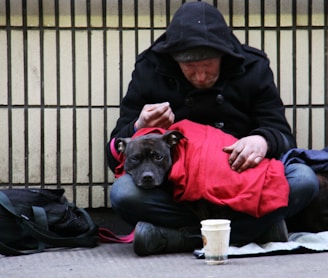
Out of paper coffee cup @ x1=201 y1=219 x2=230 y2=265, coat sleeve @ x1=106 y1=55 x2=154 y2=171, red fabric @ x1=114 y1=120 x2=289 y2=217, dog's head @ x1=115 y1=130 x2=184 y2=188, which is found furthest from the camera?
coat sleeve @ x1=106 y1=55 x2=154 y2=171

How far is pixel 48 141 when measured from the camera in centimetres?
572

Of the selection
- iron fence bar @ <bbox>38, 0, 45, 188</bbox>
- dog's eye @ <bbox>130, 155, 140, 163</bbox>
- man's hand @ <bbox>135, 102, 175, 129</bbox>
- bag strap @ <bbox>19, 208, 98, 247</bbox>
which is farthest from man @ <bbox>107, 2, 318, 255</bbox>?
iron fence bar @ <bbox>38, 0, 45, 188</bbox>

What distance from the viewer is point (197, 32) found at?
16.4ft

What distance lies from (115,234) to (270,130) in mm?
1270

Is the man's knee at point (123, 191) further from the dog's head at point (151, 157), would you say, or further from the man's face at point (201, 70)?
the man's face at point (201, 70)

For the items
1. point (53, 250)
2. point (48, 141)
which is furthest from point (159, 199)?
point (48, 141)

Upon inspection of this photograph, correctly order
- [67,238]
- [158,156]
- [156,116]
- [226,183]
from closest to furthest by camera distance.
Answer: [226,183] → [158,156] → [156,116] → [67,238]

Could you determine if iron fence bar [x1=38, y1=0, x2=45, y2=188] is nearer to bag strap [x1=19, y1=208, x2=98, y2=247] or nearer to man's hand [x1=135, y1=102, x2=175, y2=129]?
bag strap [x1=19, y1=208, x2=98, y2=247]

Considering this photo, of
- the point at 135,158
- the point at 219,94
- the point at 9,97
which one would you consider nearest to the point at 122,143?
the point at 135,158

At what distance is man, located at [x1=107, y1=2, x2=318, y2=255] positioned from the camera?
4961 millimetres

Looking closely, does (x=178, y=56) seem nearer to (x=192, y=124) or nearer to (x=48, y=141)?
(x=192, y=124)

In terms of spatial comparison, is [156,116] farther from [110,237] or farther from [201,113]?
[110,237]

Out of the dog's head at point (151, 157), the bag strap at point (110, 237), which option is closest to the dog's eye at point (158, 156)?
the dog's head at point (151, 157)

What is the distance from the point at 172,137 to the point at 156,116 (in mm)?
158
